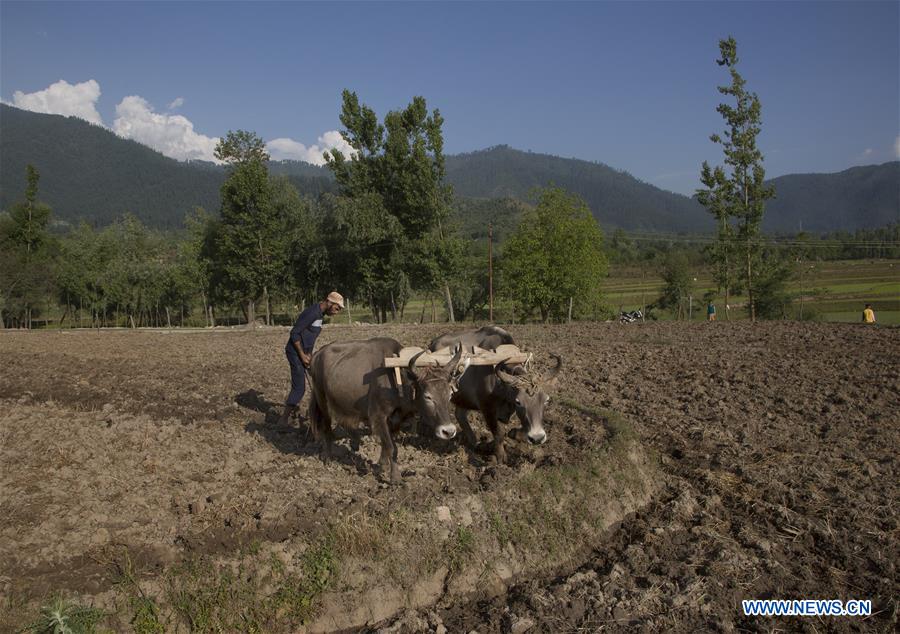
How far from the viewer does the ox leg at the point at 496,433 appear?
855cm

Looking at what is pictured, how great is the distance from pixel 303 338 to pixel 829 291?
45146 mm

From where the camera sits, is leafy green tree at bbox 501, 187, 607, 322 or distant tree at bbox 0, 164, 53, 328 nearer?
leafy green tree at bbox 501, 187, 607, 322

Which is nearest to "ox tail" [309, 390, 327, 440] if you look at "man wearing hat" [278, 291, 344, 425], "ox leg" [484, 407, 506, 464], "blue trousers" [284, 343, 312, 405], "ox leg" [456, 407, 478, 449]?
"man wearing hat" [278, 291, 344, 425]

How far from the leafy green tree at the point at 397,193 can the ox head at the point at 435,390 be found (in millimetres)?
31113

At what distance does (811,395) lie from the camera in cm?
1234

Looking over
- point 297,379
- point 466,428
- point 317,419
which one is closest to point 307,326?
point 297,379

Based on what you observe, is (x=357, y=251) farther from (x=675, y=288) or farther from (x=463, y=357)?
(x=463, y=357)

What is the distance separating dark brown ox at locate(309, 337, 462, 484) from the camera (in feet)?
25.2

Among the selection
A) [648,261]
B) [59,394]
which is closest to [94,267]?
[59,394]

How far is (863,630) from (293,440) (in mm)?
7570

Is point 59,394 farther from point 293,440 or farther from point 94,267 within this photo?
point 94,267

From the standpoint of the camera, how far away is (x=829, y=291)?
43.2 meters

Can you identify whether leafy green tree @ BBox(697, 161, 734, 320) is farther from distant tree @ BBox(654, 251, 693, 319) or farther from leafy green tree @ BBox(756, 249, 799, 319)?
distant tree @ BBox(654, 251, 693, 319)

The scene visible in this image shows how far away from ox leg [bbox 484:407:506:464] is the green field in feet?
107
